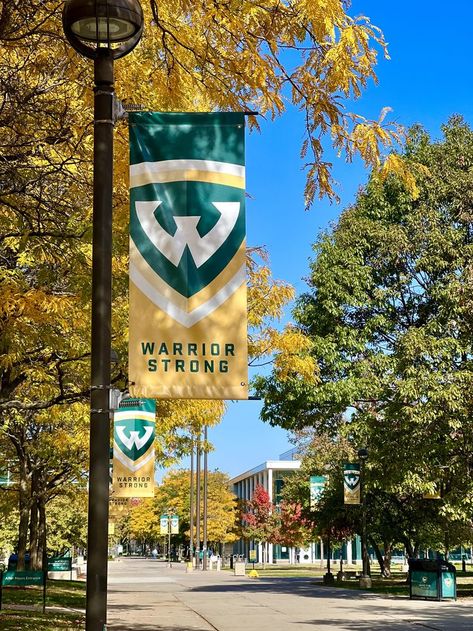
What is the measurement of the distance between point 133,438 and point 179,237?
12.3 m

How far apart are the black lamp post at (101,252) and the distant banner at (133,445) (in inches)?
434

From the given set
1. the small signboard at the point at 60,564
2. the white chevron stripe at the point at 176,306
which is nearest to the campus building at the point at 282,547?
the small signboard at the point at 60,564

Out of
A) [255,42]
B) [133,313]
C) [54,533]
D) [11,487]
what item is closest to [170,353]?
[133,313]

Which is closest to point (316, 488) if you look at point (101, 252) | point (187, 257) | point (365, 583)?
point (365, 583)

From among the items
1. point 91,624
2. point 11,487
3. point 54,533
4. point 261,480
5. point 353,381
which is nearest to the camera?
point 91,624

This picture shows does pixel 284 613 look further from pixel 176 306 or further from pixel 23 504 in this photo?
pixel 176 306

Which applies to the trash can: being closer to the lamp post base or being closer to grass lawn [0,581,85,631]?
the lamp post base

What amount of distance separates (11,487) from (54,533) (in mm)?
20666

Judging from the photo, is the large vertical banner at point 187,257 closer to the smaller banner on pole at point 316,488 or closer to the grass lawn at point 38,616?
the grass lawn at point 38,616

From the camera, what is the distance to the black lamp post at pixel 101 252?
16.4 ft

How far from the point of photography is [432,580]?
28984mm

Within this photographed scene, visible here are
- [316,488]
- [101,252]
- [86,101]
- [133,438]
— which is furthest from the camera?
[316,488]

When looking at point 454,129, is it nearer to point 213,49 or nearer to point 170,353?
point 213,49

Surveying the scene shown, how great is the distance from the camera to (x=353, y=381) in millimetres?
30109
